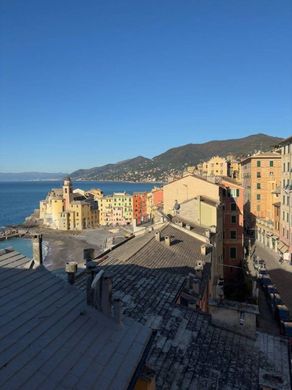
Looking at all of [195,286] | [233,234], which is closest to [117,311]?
[195,286]

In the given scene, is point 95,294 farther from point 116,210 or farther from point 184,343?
point 116,210

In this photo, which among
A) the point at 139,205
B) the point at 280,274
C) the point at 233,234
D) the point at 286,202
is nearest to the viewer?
the point at 280,274

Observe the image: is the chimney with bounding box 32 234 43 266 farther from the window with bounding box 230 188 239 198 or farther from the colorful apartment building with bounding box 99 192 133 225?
the colorful apartment building with bounding box 99 192 133 225

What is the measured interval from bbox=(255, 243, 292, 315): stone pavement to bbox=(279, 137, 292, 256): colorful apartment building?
215 cm

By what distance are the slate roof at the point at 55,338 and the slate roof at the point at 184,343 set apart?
7.52ft

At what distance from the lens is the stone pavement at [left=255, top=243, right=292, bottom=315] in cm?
3285

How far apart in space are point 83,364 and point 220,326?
9580 millimetres

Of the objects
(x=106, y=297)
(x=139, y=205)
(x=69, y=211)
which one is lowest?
(x=69, y=211)

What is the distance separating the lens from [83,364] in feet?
21.6

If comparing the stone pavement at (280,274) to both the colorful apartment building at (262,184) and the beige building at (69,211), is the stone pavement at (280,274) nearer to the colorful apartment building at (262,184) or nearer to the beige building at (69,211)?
the colorful apartment building at (262,184)

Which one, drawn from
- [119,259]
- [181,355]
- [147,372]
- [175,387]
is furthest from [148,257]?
[147,372]

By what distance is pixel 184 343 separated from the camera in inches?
507

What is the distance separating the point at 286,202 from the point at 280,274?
1119 centimetres

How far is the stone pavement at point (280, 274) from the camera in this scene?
32847 mm
